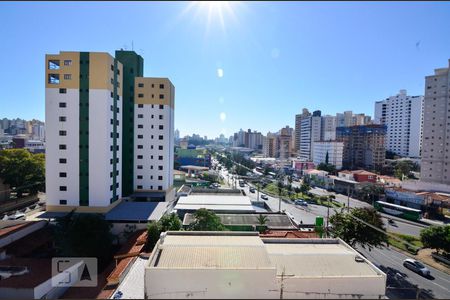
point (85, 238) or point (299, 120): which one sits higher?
point (299, 120)

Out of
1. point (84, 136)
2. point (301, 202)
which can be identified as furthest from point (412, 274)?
point (84, 136)

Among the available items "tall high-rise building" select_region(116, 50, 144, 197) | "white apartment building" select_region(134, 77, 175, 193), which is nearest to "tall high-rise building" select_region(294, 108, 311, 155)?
"white apartment building" select_region(134, 77, 175, 193)

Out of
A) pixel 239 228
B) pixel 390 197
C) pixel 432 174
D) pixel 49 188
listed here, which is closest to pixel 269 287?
pixel 239 228

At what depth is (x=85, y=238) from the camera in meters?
15.9

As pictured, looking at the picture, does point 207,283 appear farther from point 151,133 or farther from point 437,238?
point 151,133

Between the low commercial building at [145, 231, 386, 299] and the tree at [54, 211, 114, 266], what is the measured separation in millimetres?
8239

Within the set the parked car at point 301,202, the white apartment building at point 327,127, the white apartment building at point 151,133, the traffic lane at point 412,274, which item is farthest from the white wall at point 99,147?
the white apartment building at point 327,127

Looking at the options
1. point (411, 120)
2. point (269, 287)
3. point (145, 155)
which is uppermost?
point (411, 120)

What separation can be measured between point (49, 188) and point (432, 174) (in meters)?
54.4

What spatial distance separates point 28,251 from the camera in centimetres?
1575

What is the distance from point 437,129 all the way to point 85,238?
172 ft

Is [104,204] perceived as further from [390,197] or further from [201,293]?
[390,197]

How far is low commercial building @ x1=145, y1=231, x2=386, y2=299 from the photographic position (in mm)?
8422

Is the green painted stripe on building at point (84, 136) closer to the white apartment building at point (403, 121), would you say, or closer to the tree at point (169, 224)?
the tree at point (169, 224)
